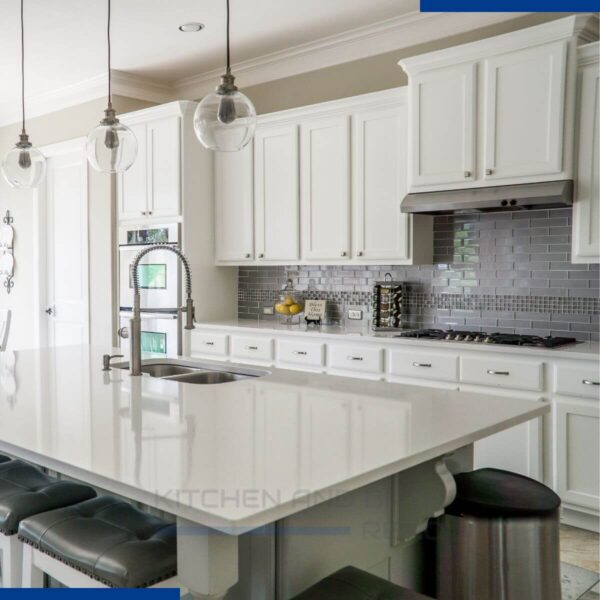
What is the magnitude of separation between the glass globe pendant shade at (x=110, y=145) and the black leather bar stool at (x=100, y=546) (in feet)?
4.83

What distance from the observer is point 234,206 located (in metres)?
4.96

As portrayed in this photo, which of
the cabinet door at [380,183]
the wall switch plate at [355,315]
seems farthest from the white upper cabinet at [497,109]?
the wall switch plate at [355,315]

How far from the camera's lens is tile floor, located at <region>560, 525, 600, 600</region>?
261 cm

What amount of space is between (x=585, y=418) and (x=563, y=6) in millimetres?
2224

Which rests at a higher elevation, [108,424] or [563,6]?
[563,6]

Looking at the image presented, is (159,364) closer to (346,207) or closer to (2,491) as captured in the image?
(2,491)

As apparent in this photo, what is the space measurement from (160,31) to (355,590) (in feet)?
13.3

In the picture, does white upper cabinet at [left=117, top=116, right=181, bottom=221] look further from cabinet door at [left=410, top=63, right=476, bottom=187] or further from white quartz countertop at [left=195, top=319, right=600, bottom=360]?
cabinet door at [left=410, top=63, right=476, bottom=187]

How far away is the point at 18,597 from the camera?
166 cm

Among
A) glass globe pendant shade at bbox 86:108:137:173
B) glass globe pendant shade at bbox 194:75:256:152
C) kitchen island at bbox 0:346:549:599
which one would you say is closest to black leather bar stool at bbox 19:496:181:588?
kitchen island at bbox 0:346:549:599

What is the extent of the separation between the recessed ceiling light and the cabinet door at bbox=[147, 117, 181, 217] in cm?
67

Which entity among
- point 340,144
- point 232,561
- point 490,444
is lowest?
point 490,444

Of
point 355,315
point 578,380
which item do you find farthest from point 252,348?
point 578,380

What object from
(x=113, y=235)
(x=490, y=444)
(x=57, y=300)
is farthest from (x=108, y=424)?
(x=57, y=300)
